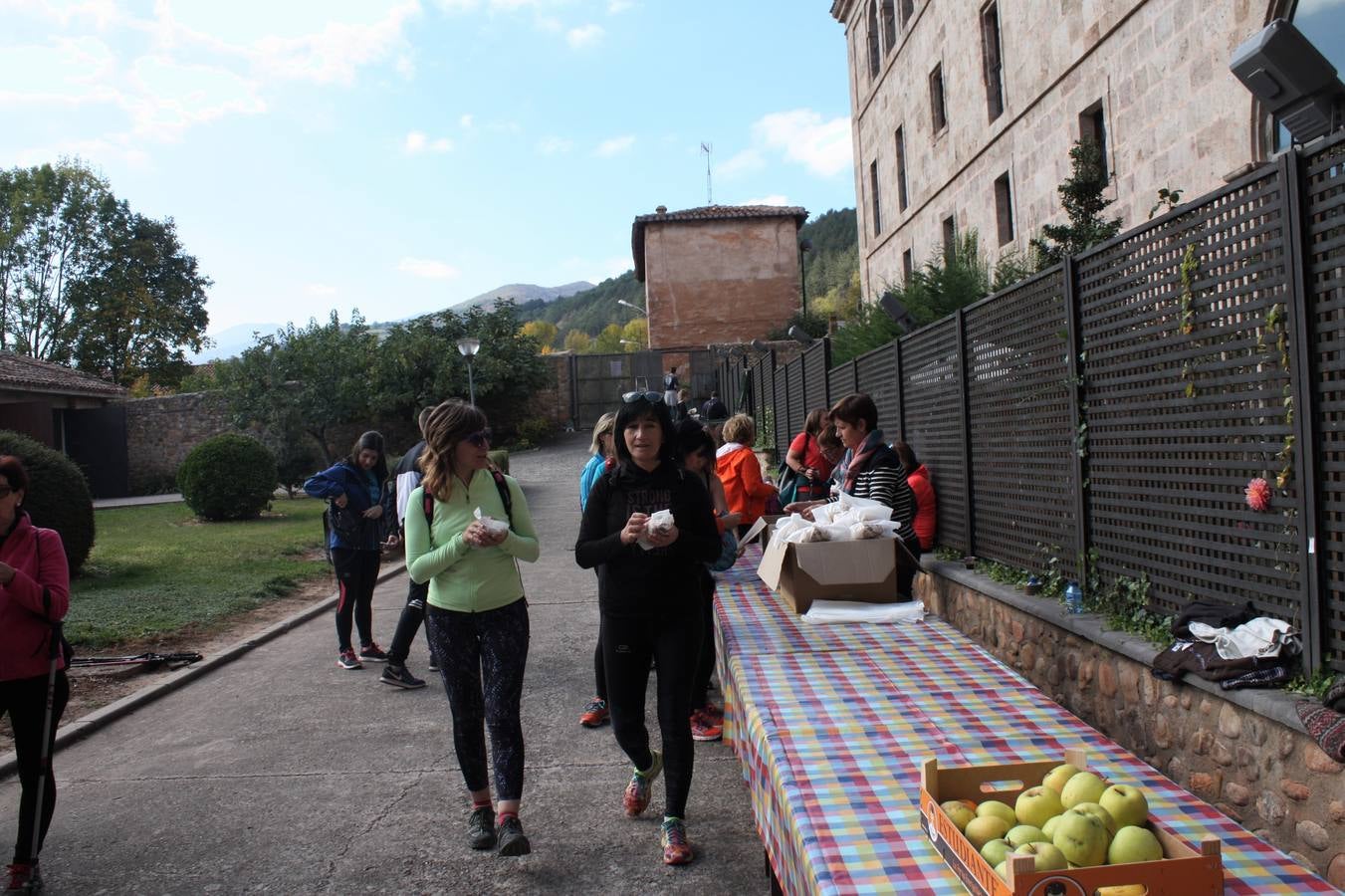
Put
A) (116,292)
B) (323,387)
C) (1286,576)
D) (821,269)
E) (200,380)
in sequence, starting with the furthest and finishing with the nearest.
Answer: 1. (821,269)
2. (116,292)
3. (200,380)
4. (323,387)
5. (1286,576)

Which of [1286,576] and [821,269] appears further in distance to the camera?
[821,269]

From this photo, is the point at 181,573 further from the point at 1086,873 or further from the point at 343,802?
the point at 1086,873

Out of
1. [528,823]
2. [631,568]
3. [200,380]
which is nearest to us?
[631,568]

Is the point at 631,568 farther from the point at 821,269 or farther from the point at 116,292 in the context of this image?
the point at 821,269

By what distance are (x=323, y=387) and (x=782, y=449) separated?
19.0 m

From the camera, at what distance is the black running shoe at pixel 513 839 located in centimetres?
395

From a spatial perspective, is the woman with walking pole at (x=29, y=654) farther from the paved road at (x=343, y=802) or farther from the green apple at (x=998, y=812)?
the green apple at (x=998, y=812)

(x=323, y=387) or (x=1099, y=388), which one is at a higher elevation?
(x=323, y=387)

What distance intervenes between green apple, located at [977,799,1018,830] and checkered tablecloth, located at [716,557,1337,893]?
16 centimetres

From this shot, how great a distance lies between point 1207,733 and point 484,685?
2.83m

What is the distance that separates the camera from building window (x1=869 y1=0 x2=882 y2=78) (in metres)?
25.5

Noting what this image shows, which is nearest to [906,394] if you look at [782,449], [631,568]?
[631,568]

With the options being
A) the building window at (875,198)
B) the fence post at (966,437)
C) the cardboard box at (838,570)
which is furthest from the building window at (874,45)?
the cardboard box at (838,570)

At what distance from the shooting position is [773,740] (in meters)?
3.23
